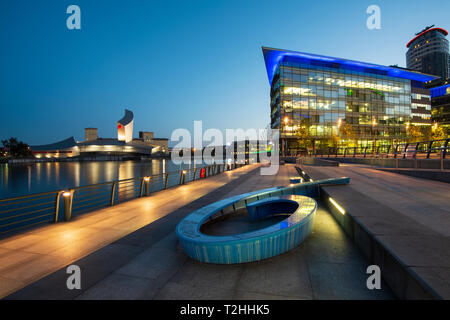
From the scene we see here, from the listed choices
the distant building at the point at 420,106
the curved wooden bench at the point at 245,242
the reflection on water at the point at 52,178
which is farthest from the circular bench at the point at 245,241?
the distant building at the point at 420,106

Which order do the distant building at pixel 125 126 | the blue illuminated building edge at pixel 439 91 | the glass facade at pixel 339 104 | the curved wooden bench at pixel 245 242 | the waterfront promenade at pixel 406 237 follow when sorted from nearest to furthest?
the waterfront promenade at pixel 406 237
the curved wooden bench at pixel 245 242
the glass facade at pixel 339 104
the blue illuminated building edge at pixel 439 91
the distant building at pixel 125 126

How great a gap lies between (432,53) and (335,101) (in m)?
185

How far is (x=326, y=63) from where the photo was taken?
6188 centimetres

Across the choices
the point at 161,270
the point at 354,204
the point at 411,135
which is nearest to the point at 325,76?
the point at 411,135

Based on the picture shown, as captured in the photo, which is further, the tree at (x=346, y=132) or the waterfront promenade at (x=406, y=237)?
the tree at (x=346, y=132)

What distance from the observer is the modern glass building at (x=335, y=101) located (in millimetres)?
57281

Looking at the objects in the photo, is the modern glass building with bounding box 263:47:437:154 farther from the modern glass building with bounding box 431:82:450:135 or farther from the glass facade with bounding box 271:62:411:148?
the modern glass building with bounding box 431:82:450:135

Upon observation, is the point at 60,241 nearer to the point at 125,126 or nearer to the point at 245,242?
the point at 245,242

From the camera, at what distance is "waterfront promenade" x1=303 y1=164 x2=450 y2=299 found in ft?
7.88

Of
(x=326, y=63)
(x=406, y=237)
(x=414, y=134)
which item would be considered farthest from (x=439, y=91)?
(x=406, y=237)

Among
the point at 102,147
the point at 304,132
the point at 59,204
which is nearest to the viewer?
the point at 59,204

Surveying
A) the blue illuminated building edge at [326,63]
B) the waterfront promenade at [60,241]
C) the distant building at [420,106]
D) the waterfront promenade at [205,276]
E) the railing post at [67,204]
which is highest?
the blue illuminated building edge at [326,63]

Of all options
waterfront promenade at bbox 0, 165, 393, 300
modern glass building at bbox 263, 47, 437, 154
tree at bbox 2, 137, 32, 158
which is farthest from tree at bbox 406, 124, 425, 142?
tree at bbox 2, 137, 32, 158

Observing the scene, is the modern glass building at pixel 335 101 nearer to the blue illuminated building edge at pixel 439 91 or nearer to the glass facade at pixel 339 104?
the glass facade at pixel 339 104
